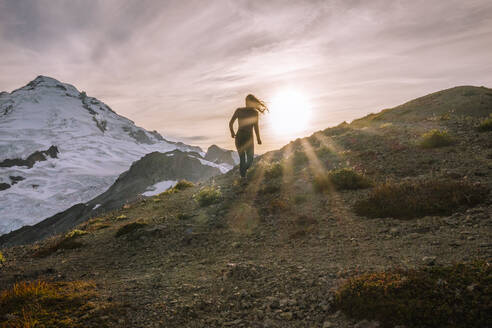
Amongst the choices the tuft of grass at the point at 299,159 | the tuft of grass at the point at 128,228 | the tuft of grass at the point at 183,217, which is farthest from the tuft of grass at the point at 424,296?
the tuft of grass at the point at 299,159

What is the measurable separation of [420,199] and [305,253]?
3.77m

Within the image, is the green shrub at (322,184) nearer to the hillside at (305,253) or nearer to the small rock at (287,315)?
the hillside at (305,253)

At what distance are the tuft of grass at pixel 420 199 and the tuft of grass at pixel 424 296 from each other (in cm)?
347

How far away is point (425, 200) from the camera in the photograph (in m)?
7.52

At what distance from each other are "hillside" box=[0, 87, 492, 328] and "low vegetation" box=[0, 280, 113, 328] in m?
0.04

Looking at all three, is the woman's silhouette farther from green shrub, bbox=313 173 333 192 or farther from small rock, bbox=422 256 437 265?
small rock, bbox=422 256 437 265

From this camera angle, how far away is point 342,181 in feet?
34.9

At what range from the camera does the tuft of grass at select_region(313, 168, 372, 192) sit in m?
10.2

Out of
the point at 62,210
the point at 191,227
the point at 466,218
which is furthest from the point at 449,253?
the point at 62,210

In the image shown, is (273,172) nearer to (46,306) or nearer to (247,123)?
(247,123)

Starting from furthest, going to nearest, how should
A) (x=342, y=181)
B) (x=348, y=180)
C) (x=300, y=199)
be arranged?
(x=342, y=181)
(x=348, y=180)
(x=300, y=199)

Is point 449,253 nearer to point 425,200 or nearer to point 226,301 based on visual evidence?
point 425,200

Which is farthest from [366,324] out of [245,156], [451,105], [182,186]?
[451,105]

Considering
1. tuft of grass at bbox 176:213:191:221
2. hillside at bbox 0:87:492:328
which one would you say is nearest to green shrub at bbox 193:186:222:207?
hillside at bbox 0:87:492:328
